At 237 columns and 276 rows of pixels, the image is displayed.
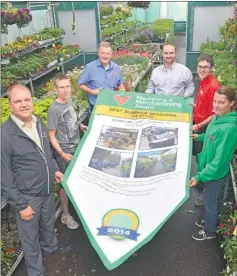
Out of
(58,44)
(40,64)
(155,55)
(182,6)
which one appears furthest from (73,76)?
(182,6)

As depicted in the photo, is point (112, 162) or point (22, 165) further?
point (112, 162)

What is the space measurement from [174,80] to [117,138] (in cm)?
142

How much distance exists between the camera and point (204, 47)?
30.9ft

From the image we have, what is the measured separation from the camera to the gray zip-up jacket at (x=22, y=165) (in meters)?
2.30

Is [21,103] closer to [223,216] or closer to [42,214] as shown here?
[42,214]

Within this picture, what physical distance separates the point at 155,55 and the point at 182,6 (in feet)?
50.4

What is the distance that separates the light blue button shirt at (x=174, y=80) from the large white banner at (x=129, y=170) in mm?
910

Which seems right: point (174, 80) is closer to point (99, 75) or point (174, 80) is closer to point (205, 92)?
point (205, 92)

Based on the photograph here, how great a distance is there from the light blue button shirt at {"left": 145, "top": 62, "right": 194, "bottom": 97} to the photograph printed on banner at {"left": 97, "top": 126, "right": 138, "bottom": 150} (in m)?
1.25

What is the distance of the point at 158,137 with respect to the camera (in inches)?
110

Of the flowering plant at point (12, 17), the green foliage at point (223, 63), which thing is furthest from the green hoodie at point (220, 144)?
the flowering plant at point (12, 17)

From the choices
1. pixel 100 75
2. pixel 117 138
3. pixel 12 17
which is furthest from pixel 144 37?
pixel 117 138

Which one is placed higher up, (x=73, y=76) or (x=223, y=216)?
(x=73, y=76)

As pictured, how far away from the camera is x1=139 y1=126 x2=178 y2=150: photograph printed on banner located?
2734mm
